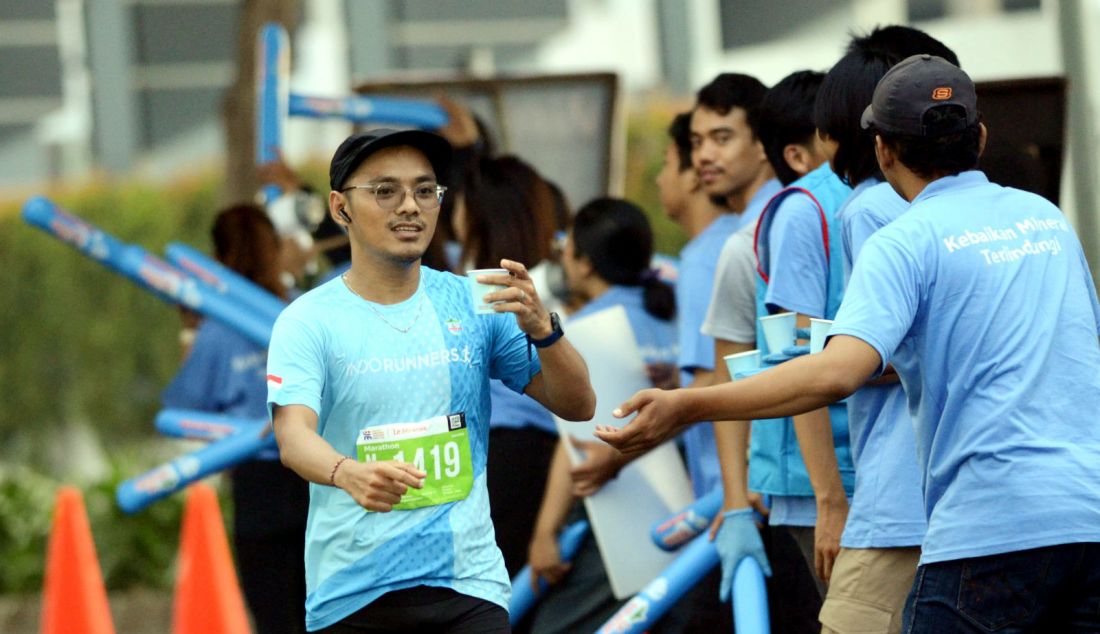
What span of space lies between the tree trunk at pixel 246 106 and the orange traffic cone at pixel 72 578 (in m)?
3.76

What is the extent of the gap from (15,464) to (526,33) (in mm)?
5794

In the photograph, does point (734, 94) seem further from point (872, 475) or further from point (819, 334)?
point (819, 334)

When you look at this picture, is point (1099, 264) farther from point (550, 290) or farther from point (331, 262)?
point (331, 262)

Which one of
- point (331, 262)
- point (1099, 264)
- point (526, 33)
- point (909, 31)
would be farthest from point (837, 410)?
point (526, 33)

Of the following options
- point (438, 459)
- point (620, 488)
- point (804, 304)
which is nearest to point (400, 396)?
point (438, 459)

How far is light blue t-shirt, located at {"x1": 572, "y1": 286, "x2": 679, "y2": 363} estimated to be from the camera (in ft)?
20.7

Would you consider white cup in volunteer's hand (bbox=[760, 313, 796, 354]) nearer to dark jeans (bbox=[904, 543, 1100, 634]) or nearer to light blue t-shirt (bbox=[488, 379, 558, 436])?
dark jeans (bbox=[904, 543, 1100, 634])

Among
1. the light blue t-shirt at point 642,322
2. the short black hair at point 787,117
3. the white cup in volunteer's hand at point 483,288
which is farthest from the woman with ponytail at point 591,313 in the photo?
the white cup in volunteer's hand at point 483,288

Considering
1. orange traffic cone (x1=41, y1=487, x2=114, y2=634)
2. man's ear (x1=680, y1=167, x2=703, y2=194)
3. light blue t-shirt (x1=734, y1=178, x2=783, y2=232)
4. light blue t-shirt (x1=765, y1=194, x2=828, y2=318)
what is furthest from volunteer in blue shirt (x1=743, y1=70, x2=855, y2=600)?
orange traffic cone (x1=41, y1=487, x2=114, y2=634)

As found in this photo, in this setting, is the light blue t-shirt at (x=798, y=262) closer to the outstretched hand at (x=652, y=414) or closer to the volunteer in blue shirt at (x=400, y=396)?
the volunteer in blue shirt at (x=400, y=396)

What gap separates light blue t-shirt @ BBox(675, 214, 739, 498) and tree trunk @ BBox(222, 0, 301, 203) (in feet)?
20.1

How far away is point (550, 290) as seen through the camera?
6508mm

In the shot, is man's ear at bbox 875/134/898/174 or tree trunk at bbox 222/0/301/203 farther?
tree trunk at bbox 222/0/301/203

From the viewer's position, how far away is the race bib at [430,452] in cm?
411
